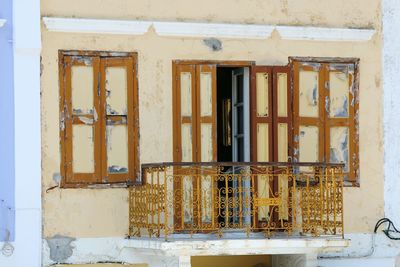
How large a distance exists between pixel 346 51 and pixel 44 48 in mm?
4180

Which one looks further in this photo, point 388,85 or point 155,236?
point 388,85

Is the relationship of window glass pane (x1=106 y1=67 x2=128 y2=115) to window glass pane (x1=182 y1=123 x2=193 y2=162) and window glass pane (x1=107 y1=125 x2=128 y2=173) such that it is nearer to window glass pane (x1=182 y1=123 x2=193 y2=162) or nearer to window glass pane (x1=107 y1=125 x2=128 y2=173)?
window glass pane (x1=107 y1=125 x2=128 y2=173)

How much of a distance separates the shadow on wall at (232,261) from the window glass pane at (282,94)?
2.20 m

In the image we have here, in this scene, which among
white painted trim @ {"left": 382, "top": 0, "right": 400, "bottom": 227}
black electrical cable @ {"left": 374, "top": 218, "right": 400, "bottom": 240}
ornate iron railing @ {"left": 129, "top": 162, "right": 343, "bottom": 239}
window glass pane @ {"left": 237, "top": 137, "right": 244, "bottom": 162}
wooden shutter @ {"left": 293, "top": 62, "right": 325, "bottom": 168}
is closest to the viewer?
ornate iron railing @ {"left": 129, "top": 162, "right": 343, "bottom": 239}

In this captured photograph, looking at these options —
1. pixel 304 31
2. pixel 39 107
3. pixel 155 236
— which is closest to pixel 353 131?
pixel 304 31

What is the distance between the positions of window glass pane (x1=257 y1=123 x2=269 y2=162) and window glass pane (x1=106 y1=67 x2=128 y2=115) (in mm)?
1819

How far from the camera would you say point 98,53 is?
1669 cm

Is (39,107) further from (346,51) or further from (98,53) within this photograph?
(346,51)

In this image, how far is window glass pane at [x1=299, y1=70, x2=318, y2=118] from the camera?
17328 mm

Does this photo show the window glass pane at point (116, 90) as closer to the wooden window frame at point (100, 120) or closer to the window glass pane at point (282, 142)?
the wooden window frame at point (100, 120)

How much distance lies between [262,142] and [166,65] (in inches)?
64.9

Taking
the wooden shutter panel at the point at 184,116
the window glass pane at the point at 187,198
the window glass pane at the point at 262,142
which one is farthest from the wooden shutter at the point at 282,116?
the window glass pane at the point at 187,198

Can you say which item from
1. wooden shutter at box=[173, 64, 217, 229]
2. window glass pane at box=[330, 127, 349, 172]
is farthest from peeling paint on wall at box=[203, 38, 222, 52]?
window glass pane at box=[330, 127, 349, 172]

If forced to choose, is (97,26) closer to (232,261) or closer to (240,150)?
(240,150)
